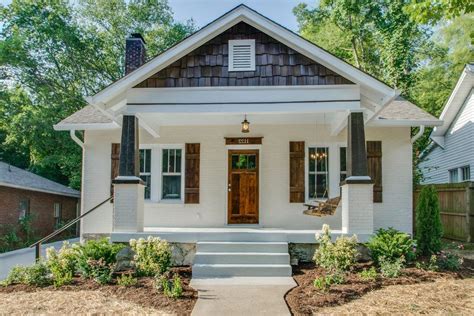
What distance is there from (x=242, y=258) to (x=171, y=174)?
12.7 ft

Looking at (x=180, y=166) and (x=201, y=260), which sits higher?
(x=180, y=166)

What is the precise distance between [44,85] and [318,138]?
15988mm

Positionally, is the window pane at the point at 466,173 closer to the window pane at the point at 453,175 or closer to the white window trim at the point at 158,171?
the window pane at the point at 453,175

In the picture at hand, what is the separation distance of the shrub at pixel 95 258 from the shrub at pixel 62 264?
11cm

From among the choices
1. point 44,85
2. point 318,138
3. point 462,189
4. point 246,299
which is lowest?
point 246,299

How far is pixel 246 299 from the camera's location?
18.5 feet

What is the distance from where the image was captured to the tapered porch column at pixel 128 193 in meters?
7.76

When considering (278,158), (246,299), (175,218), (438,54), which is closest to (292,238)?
(246,299)

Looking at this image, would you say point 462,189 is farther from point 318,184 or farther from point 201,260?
point 201,260

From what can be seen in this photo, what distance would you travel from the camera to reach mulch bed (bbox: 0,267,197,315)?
534cm

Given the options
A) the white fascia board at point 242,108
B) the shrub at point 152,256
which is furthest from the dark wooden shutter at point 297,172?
the shrub at point 152,256

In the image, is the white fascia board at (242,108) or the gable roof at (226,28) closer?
the gable roof at (226,28)

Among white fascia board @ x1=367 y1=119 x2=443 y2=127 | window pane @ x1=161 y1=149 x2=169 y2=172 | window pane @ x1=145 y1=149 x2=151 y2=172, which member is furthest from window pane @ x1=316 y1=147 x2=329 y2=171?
window pane @ x1=145 y1=149 x2=151 y2=172

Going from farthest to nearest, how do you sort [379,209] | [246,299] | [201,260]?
1. [379,209]
2. [201,260]
3. [246,299]
